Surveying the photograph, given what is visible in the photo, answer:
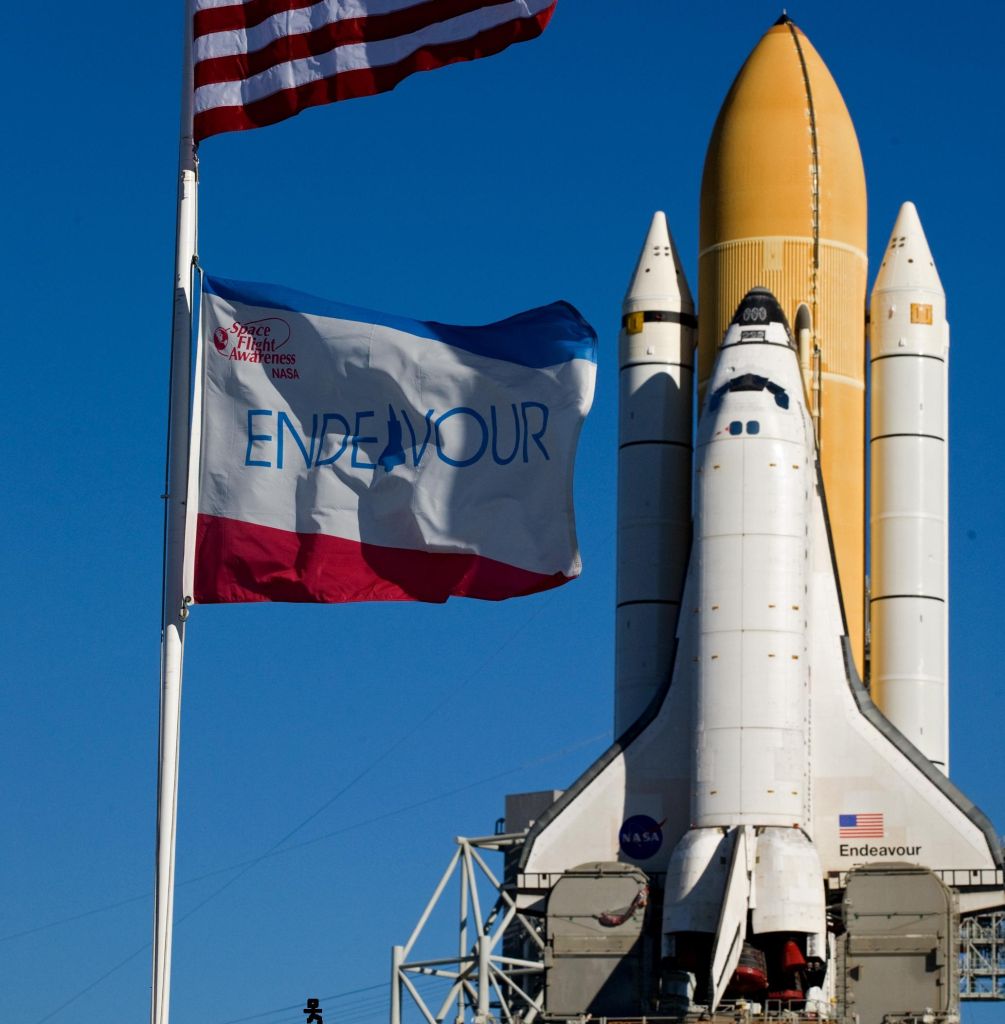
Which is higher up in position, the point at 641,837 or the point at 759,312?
the point at 759,312

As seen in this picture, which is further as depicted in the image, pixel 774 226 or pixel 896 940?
pixel 774 226

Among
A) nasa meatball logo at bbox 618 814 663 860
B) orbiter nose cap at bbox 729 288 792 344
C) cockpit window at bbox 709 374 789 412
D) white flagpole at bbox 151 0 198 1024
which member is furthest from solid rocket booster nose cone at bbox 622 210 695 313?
white flagpole at bbox 151 0 198 1024

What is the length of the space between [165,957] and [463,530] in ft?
14.7

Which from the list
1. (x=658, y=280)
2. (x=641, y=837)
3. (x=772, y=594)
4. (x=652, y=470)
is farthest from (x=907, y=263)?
(x=641, y=837)

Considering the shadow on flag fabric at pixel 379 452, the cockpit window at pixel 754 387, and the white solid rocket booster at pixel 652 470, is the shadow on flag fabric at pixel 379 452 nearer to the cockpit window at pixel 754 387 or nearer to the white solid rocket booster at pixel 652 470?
the cockpit window at pixel 754 387

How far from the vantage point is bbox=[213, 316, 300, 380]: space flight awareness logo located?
18531mm

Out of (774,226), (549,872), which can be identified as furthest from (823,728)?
(774,226)

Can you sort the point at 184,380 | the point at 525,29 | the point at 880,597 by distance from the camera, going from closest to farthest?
the point at 184,380, the point at 525,29, the point at 880,597

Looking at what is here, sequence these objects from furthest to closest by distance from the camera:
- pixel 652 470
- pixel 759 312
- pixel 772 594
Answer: pixel 652 470, pixel 759 312, pixel 772 594

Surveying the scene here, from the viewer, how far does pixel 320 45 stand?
1859 centimetres

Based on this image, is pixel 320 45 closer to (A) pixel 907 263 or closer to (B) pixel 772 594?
(B) pixel 772 594

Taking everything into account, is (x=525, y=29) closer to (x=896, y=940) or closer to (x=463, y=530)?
(x=463, y=530)

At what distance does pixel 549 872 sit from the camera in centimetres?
4003

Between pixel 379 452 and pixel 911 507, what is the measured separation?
24.6 m
